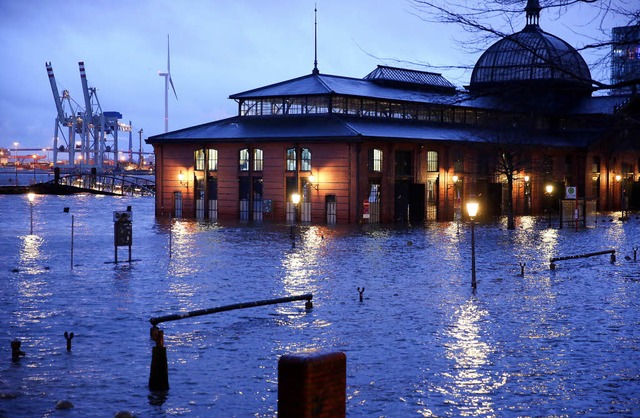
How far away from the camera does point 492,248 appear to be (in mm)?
42188

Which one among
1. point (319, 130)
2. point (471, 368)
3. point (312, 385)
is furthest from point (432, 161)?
point (312, 385)

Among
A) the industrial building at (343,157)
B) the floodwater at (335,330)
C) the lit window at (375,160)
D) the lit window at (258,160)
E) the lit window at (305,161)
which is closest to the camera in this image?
the floodwater at (335,330)

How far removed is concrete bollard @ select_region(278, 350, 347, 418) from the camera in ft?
25.8

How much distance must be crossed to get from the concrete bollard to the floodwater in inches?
191

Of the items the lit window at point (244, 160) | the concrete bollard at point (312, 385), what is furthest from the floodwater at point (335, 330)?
the lit window at point (244, 160)

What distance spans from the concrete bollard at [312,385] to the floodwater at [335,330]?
15.9 feet

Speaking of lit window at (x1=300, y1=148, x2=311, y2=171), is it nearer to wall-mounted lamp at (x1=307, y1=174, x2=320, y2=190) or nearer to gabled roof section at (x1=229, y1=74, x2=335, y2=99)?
wall-mounted lamp at (x1=307, y1=174, x2=320, y2=190)

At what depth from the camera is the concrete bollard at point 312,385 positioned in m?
7.86

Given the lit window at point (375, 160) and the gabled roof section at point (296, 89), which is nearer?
the lit window at point (375, 160)

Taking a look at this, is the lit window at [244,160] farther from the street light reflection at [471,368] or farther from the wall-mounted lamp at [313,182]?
the street light reflection at [471,368]

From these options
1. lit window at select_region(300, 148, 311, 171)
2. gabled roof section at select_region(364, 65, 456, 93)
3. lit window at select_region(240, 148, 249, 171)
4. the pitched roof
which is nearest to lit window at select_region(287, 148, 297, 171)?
lit window at select_region(300, 148, 311, 171)

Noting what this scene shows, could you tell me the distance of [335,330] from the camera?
1945 cm

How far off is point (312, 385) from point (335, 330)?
11.6 m

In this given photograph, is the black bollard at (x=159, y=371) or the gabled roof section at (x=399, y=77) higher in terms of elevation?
the gabled roof section at (x=399, y=77)
